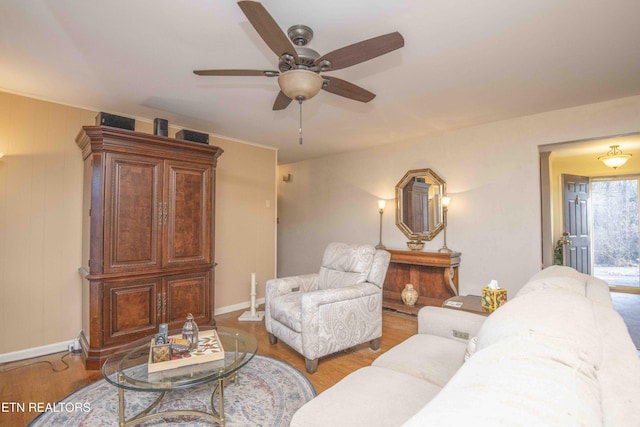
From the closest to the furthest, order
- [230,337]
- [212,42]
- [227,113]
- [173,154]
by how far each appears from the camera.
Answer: [212,42], [230,337], [173,154], [227,113]

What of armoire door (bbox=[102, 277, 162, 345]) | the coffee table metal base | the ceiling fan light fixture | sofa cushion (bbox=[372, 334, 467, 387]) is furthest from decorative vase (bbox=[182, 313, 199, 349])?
the ceiling fan light fixture

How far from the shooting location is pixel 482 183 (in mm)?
3838

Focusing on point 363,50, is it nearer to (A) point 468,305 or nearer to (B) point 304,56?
(B) point 304,56

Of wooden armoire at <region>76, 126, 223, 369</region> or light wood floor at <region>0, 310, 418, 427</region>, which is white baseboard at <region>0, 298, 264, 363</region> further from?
wooden armoire at <region>76, 126, 223, 369</region>

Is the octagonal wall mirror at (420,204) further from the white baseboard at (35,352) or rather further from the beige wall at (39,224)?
the white baseboard at (35,352)

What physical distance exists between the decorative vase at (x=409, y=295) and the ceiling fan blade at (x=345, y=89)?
2776 mm

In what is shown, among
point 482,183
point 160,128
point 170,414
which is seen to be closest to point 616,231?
point 482,183

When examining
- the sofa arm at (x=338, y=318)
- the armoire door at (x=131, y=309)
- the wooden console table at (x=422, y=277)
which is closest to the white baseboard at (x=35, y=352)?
the armoire door at (x=131, y=309)

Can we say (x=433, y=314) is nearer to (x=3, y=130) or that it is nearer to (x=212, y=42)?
(x=212, y=42)

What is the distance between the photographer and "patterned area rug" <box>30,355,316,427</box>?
192 cm

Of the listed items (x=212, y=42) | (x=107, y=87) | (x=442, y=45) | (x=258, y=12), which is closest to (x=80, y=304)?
(x=107, y=87)

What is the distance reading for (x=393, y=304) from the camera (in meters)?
4.27

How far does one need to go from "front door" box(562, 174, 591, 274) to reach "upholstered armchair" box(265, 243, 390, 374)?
4.20 m

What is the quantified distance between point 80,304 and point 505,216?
15.5ft
